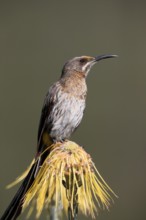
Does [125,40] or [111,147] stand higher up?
[125,40]

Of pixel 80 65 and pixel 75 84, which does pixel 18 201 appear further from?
pixel 80 65

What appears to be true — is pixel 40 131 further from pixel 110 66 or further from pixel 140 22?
pixel 140 22

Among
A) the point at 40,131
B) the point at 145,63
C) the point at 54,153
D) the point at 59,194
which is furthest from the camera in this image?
the point at 145,63

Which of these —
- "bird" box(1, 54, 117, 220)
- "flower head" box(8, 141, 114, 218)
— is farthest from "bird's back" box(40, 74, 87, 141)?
"flower head" box(8, 141, 114, 218)

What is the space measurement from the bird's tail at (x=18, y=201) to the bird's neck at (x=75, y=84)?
1.99 meters

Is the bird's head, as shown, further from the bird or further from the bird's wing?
the bird's wing

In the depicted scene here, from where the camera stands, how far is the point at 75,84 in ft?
22.0

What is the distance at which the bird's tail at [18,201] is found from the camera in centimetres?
415

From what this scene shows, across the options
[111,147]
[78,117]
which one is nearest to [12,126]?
[111,147]

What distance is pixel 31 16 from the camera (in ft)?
39.8

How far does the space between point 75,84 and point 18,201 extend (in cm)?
253

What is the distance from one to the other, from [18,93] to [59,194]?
7.24 meters

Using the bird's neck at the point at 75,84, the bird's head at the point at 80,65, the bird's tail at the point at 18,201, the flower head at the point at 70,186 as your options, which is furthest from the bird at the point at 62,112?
the flower head at the point at 70,186

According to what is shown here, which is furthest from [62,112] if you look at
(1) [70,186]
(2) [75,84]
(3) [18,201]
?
Result: (1) [70,186]
